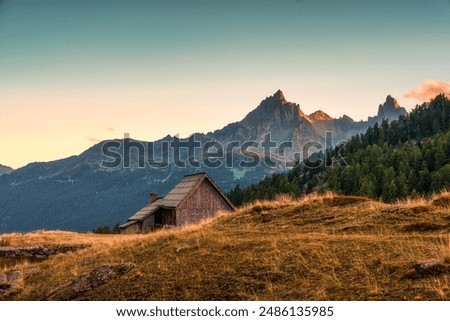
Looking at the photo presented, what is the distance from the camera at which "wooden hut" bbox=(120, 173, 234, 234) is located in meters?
56.2

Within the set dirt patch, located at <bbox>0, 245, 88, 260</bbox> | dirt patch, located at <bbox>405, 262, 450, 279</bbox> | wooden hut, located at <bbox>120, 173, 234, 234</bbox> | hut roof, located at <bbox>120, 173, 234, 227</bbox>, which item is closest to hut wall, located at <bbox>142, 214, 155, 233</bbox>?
wooden hut, located at <bbox>120, 173, 234, 234</bbox>

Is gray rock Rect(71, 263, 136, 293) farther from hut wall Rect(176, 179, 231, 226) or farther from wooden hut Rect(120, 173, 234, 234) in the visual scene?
hut wall Rect(176, 179, 231, 226)

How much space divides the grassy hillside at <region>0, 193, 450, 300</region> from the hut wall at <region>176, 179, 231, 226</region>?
3475 centimetres

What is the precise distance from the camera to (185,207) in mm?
56312

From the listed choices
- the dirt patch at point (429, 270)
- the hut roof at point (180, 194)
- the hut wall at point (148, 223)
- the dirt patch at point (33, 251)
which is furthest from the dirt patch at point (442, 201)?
the hut wall at point (148, 223)

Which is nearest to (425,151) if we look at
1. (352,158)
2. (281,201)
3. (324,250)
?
(352,158)

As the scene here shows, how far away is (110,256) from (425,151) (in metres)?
146

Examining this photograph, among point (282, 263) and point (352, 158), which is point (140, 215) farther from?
point (352, 158)

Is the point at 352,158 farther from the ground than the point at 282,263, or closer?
farther from the ground

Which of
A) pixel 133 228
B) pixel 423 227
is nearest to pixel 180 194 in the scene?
pixel 133 228

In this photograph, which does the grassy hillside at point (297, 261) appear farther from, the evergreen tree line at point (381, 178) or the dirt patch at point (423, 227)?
the evergreen tree line at point (381, 178)

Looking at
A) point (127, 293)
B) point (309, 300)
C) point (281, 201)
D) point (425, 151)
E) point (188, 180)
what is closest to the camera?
point (309, 300)

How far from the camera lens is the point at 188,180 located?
197 ft

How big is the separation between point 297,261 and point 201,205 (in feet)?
148
